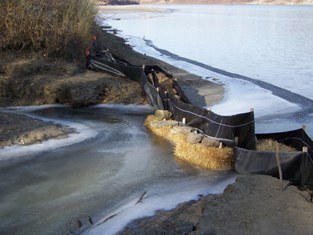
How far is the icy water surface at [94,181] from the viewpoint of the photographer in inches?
259

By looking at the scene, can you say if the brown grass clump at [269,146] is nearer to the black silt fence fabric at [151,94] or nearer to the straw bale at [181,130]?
the straw bale at [181,130]

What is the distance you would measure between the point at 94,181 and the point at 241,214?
2.78m

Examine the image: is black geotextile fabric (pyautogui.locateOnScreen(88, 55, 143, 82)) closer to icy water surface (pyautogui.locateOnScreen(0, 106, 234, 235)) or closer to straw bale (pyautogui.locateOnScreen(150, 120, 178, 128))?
straw bale (pyautogui.locateOnScreen(150, 120, 178, 128))

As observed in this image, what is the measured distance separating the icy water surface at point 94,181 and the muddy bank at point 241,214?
441 mm

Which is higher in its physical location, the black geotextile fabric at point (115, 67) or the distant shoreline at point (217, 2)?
the black geotextile fabric at point (115, 67)

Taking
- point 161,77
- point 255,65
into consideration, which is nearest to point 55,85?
point 161,77

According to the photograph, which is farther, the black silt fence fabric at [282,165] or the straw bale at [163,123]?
the straw bale at [163,123]

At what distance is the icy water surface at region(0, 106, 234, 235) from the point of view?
6.57 metres

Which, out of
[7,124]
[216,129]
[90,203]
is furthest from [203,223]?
[7,124]

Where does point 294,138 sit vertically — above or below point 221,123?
below

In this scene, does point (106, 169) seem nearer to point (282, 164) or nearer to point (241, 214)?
point (241, 214)

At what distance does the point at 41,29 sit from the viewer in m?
15.5

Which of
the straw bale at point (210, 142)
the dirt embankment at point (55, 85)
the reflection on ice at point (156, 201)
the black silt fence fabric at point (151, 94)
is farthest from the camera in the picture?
the dirt embankment at point (55, 85)

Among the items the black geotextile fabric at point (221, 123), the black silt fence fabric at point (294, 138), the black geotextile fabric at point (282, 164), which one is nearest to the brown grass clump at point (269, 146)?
the black silt fence fabric at point (294, 138)
